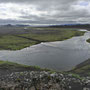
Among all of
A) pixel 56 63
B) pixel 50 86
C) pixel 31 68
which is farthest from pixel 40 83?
pixel 56 63

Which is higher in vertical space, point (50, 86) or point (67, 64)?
point (50, 86)

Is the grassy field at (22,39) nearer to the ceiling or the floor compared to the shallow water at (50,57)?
nearer to the ceiling

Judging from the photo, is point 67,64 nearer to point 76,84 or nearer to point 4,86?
point 76,84

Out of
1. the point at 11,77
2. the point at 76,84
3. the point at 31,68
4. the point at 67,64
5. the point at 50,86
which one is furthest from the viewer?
the point at 67,64

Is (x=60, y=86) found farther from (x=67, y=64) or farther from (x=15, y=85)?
(x=67, y=64)

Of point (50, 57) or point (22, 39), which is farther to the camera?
point (22, 39)

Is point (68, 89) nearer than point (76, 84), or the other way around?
point (68, 89)

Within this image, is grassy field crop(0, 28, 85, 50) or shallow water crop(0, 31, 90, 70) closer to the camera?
shallow water crop(0, 31, 90, 70)

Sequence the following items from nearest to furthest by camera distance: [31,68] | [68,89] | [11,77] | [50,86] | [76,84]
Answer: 1. [50,86]
2. [68,89]
3. [76,84]
4. [11,77]
5. [31,68]

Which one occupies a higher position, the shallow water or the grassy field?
the grassy field

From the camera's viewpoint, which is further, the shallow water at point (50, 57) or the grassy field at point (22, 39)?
the grassy field at point (22, 39)

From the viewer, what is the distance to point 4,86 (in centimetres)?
1537

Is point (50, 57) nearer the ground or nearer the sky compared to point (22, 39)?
nearer the ground

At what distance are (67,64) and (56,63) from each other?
119 inches
